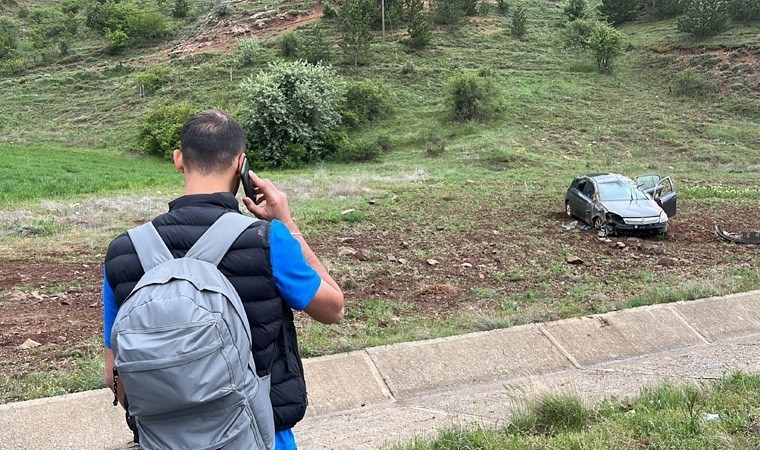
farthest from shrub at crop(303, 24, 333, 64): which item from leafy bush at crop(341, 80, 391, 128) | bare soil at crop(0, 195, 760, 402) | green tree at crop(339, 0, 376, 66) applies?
bare soil at crop(0, 195, 760, 402)

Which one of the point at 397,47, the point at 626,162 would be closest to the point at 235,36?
the point at 397,47

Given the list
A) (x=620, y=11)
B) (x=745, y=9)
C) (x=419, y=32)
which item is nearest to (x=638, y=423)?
(x=419, y=32)

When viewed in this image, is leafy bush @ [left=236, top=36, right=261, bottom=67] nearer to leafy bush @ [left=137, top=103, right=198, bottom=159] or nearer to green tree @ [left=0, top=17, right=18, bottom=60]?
leafy bush @ [left=137, top=103, right=198, bottom=159]

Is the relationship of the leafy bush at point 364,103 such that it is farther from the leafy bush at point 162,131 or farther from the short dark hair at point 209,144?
the short dark hair at point 209,144

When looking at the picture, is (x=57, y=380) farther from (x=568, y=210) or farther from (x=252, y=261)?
(x=568, y=210)

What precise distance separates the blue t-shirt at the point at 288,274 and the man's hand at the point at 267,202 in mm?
167

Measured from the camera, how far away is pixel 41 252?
10.6 m

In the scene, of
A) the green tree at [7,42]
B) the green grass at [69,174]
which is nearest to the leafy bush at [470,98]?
the green grass at [69,174]

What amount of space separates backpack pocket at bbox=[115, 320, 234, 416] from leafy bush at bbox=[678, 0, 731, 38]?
4947cm

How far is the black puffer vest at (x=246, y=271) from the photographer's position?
6.64ft

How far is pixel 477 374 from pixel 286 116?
27024 millimetres

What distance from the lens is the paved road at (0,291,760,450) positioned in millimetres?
4270

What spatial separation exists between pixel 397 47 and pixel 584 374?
43.8 meters

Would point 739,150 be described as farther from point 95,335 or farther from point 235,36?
point 235,36
